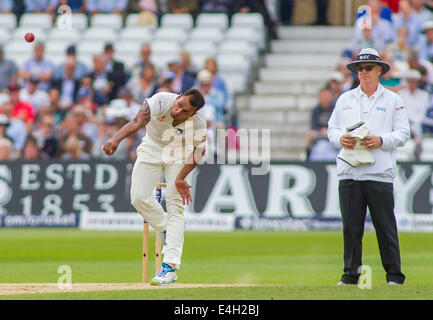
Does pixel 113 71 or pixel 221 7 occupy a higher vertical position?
pixel 221 7

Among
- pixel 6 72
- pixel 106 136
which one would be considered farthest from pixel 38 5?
pixel 106 136

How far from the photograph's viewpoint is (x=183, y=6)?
2538 cm

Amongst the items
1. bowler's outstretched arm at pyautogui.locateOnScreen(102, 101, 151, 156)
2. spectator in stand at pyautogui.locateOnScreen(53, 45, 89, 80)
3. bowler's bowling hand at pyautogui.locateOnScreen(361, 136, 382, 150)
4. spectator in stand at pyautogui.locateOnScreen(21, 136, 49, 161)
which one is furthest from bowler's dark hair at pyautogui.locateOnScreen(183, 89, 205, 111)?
spectator in stand at pyautogui.locateOnScreen(53, 45, 89, 80)

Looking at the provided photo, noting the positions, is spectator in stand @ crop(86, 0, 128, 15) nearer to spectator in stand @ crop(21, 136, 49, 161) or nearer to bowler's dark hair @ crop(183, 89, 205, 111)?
spectator in stand @ crop(21, 136, 49, 161)

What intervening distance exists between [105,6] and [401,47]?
26.8 ft

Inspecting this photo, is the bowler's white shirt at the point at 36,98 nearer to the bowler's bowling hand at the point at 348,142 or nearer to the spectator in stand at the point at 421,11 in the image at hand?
the spectator in stand at the point at 421,11

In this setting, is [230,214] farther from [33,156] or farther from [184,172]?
[184,172]

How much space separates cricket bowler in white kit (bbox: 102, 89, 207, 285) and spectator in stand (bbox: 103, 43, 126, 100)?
38.8 ft

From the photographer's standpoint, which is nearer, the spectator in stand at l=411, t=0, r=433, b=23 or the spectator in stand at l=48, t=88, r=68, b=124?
the spectator in stand at l=48, t=88, r=68, b=124

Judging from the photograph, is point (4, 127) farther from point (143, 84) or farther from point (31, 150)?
point (143, 84)

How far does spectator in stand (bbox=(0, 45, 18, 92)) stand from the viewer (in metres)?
22.4

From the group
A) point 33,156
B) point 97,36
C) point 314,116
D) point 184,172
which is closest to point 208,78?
point 314,116

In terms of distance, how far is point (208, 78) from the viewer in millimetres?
19719

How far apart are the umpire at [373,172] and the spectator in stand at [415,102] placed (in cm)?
922
